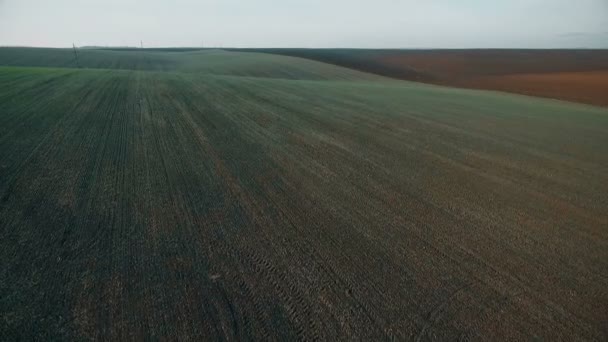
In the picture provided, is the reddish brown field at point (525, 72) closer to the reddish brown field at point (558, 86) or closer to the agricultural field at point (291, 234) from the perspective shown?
the reddish brown field at point (558, 86)

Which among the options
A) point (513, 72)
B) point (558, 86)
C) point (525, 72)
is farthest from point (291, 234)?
point (525, 72)

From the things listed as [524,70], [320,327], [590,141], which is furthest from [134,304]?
[524,70]

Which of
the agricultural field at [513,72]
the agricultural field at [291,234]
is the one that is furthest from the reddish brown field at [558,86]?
the agricultural field at [291,234]

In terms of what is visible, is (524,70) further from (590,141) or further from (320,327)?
(320,327)

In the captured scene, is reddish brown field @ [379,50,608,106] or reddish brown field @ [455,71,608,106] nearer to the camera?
reddish brown field @ [455,71,608,106]

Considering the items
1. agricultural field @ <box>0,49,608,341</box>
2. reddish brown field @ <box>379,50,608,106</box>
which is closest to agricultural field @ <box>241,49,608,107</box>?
reddish brown field @ <box>379,50,608,106</box>

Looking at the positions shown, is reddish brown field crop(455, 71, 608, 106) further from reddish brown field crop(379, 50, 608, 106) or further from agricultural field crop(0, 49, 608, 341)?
agricultural field crop(0, 49, 608, 341)
